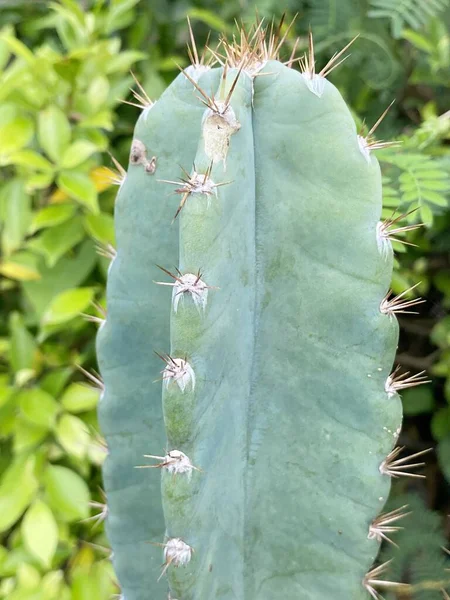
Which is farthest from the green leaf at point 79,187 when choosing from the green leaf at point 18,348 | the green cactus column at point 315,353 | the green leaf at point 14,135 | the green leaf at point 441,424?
the green leaf at point 441,424

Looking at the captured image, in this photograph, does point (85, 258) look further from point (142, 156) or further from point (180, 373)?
point (180, 373)

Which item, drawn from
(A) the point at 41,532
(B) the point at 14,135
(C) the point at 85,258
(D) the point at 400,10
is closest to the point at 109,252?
(C) the point at 85,258

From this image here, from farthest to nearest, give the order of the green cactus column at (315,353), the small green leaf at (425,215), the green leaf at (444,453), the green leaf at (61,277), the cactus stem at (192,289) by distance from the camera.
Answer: the green leaf at (61,277) → the green leaf at (444,453) → the small green leaf at (425,215) → the green cactus column at (315,353) → the cactus stem at (192,289)

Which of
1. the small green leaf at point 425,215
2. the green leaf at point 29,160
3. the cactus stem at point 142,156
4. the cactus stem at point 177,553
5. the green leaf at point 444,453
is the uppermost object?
the cactus stem at point 142,156

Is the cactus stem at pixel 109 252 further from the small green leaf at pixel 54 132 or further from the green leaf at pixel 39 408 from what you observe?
the green leaf at pixel 39 408

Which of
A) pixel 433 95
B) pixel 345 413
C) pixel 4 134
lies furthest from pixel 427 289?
pixel 4 134

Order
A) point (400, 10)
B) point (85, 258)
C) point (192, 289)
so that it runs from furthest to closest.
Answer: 1. point (85, 258)
2. point (400, 10)
3. point (192, 289)
